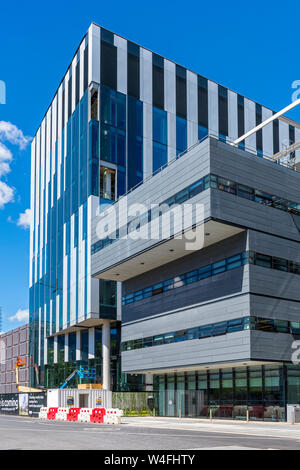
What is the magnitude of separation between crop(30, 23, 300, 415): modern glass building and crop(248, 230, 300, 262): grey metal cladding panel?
30 centimetres

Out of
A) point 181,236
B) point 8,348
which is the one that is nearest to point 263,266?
point 181,236

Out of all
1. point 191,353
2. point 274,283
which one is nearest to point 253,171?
point 274,283

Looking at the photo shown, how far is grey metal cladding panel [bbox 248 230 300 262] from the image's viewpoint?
133ft

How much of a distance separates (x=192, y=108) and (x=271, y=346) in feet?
123

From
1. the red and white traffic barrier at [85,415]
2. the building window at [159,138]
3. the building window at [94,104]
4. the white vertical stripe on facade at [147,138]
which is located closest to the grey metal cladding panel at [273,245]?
the red and white traffic barrier at [85,415]

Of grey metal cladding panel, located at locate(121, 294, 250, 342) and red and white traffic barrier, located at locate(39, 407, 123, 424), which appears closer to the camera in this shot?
red and white traffic barrier, located at locate(39, 407, 123, 424)

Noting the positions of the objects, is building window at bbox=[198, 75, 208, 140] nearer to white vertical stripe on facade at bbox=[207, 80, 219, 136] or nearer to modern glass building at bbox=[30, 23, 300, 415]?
modern glass building at bbox=[30, 23, 300, 415]

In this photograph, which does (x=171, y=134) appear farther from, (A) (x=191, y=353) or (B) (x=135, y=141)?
(A) (x=191, y=353)

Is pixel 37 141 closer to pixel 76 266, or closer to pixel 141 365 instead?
pixel 76 266

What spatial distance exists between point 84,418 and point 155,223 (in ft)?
52.2

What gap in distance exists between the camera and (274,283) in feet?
135

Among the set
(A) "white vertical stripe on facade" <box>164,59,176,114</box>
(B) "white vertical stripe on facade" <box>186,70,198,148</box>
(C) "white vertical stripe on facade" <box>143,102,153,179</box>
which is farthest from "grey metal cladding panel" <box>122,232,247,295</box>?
(A) "white vertical stripe on facade" <box>164,59,176,114</box>

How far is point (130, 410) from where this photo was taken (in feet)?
181

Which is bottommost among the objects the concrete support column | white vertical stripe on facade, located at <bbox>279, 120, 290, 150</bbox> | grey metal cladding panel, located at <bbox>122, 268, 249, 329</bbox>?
the concrete support column
